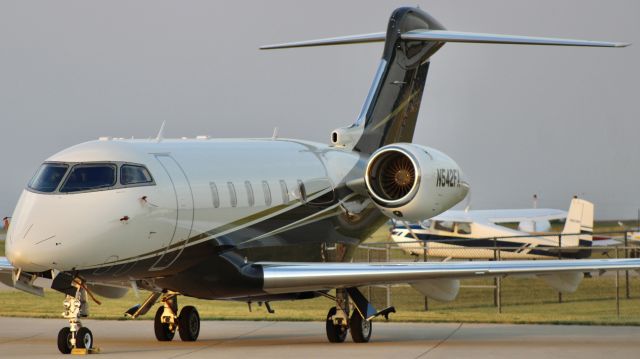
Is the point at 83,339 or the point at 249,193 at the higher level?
the point at 249,193

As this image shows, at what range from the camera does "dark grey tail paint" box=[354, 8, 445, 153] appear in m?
22.6

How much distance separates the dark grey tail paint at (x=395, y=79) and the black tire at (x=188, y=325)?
15.1 feet

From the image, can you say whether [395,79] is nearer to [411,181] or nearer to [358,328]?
[411,181]

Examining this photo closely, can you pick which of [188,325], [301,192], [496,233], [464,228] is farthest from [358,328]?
[464,228]

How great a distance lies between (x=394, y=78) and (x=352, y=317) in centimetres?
525

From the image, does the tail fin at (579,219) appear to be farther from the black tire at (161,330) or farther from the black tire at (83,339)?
the black tire at (83,339)

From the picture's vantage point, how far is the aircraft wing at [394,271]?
18.0 m

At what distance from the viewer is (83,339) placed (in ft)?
53.2

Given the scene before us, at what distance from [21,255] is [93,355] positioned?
6.21 feet

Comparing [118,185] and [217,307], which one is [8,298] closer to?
[217,307]

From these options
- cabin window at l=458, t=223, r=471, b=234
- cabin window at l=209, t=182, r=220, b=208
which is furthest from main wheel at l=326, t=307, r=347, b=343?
cabin window at l=458, t=223, r=471, b=234

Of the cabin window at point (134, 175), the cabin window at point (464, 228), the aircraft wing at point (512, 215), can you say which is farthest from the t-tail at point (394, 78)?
the aircraft wing at point (512, 215)

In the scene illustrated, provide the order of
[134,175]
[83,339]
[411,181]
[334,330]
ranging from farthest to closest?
1. [334,330]
2. [411,181]
3. [134,175]
4. [83,339]

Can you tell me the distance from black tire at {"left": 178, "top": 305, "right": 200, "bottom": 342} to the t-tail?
4.33m
